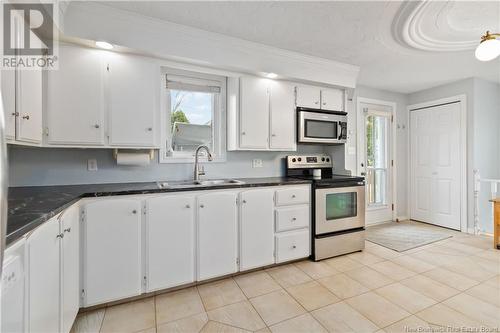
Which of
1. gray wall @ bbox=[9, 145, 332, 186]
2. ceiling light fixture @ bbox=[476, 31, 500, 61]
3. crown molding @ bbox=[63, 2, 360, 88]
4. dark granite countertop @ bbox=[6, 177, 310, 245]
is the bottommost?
dark granite countertop @ bbox=[6, 177, 310, 245]

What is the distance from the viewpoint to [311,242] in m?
2.77

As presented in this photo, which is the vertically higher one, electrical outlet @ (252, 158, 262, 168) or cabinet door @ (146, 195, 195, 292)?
electrical outlet @ (252, 158, 262, 168)

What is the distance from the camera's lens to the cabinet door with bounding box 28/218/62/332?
102 centimetres

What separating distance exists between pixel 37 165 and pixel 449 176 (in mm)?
5586

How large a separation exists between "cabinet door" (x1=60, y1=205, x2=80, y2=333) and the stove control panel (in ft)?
7.77

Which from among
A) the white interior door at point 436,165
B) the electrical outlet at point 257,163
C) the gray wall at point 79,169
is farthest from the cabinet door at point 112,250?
the white interior door at point 436,165

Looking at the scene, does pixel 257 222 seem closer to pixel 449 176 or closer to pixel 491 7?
pixel 491 7

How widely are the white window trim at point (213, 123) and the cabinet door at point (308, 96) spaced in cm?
94

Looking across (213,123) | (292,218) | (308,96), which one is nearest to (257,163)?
(213,123)

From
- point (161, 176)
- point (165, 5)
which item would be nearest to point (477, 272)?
point (161, 176)

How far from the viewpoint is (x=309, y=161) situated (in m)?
3.36

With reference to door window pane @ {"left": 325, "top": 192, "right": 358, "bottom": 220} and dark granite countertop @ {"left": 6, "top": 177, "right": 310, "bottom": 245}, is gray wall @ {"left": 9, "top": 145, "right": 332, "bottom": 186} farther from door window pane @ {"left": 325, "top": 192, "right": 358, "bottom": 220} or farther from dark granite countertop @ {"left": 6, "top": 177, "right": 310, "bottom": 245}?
door window pane @ {"left": 325, "top": 192, "right": 358, "bottom": 220}

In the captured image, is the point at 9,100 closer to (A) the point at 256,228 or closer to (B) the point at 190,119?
(B) the point at 190,119

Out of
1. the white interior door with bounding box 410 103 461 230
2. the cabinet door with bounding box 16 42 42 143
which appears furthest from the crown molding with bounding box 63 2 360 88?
the white interior door with bounding box 410 103 461 230
